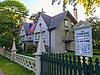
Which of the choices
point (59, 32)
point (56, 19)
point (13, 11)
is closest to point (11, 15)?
point (13, 11)

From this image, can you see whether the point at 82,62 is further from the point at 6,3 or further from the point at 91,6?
the point at 6,3

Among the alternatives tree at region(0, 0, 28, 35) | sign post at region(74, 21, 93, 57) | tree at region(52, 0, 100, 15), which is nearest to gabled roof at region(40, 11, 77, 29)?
tree at region(0, 0, 28, 35)

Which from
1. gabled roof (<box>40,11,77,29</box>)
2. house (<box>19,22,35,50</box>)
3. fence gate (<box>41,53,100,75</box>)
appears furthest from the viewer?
house (<box>19,22,35,50</box>)

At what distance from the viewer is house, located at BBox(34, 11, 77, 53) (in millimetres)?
31375

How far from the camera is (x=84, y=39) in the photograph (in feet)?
14.7

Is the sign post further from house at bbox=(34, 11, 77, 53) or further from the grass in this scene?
house at bbox=(34, 11, 77, 53)

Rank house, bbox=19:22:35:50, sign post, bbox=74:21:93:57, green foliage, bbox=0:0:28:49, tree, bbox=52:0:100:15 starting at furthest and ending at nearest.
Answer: house, bbox=19:22:35:50 → green foliage, bbox=0:0:28:49 → tree, bbox=52:0:100:15 → sign post, bbox=74:21:93:57

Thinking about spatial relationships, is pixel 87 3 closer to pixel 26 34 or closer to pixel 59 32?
pixel 59 32

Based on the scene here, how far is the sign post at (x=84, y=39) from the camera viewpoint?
4.15 metres

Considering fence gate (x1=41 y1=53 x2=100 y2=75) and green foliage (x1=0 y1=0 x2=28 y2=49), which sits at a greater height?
green foliage (x1=0 y1=0 x2=28 y2=49)

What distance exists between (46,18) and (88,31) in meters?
30.3

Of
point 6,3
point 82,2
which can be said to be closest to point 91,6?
point 82,2

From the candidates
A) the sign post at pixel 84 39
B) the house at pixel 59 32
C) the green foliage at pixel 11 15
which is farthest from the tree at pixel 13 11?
the sign post at pixel 84 39

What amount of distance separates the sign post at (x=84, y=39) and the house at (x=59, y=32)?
25.8m
